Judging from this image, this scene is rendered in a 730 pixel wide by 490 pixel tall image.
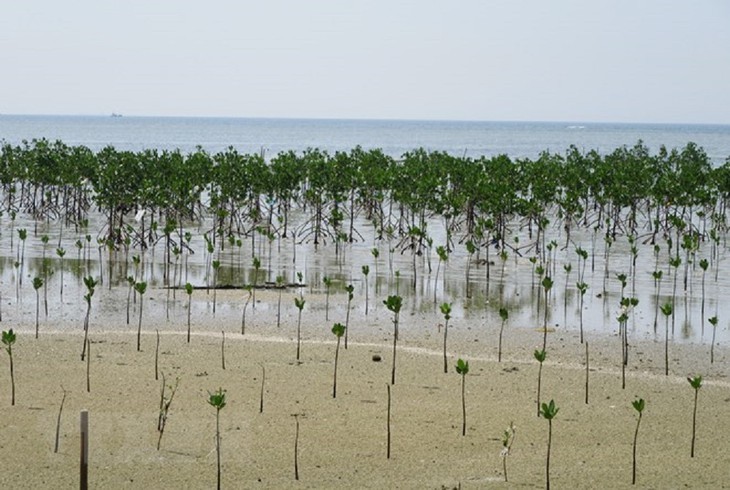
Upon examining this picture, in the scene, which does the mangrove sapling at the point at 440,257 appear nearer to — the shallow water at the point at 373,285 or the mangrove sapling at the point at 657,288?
the shallow water at the point at 373,285

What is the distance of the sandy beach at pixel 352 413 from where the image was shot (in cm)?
746

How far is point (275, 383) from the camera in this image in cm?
985

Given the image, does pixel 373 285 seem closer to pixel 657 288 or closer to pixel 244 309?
pixel 657 288

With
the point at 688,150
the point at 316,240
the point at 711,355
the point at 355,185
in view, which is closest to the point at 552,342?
the point at 711,355

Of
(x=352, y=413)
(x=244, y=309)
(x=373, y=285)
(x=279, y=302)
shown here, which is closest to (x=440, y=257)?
(x=373, y=285)

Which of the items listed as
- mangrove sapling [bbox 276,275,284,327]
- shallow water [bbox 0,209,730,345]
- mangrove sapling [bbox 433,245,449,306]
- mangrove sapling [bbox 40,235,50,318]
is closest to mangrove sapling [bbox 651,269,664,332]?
shallow water [bbox 0,209,730,345]

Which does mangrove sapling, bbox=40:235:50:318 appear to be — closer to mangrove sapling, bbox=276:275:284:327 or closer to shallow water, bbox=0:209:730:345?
shallow water, bbox=0:209:730:345

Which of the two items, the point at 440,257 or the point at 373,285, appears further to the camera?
the point at 440,257

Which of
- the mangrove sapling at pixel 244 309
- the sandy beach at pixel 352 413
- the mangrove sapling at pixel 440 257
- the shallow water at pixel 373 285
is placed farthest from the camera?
the mangrove sapling at pixel 440 257

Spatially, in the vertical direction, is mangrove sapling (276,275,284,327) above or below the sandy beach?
above

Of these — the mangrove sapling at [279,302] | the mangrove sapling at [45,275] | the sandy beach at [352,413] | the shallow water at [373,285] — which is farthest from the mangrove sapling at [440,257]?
the mangrove sapling at [45,275]

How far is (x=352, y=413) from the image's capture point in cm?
891

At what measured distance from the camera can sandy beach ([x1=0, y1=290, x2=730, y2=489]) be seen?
7.46 meters

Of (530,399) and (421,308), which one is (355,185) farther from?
(530,399)
